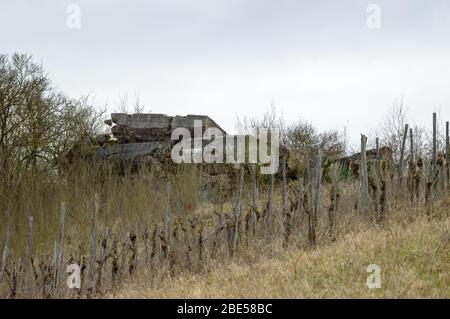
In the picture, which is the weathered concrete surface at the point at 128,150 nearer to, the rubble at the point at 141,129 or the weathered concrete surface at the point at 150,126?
the rubble at the point at 141,129

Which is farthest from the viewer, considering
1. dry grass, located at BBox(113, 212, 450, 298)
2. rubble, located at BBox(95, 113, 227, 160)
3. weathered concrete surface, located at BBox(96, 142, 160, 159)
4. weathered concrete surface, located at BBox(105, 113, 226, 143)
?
weathered concrete surface, located at BBox(105, 113, 226, 143)

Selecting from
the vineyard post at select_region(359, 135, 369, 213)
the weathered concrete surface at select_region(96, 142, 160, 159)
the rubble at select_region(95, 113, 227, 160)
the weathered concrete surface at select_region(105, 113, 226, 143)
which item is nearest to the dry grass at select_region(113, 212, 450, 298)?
the vineyard post at select_region(359, 135, 369, 213)

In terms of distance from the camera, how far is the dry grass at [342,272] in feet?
16.2

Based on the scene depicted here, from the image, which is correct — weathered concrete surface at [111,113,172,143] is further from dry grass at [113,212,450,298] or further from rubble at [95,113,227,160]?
dry grass at [113,212,450,298]

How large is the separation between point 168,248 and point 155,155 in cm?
706

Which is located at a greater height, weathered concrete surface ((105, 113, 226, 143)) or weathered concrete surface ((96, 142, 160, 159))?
weathered concrete surface ((105, 113, 226, 143))

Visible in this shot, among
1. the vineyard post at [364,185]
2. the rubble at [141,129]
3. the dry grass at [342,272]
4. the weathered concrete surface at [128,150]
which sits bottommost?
the dry grass at [342,272]

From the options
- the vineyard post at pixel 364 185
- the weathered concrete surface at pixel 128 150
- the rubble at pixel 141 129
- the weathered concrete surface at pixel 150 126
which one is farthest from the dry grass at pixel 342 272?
the weathered concrete surface at pixel 150 126

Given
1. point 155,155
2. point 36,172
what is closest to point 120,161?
point 155,155

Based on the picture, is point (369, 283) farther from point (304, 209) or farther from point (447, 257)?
point (304, 209)

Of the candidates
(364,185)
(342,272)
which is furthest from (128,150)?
(342,272)

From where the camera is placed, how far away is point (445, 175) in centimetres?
845

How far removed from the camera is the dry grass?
4.93 meters
